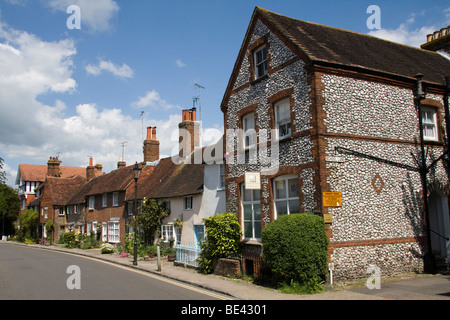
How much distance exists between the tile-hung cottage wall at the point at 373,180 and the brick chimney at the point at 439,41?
331 inches

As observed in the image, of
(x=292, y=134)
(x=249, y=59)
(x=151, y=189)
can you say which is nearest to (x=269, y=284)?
(x=292, y=134)

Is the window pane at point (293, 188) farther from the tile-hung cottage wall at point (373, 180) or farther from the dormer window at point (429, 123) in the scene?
the dormer window at point (429, 123)

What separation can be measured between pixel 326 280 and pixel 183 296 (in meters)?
4.65

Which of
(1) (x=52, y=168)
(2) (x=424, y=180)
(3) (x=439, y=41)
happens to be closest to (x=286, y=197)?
(2) (x=424, y=180)

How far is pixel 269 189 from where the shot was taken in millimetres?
15117

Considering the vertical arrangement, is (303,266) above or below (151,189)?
below

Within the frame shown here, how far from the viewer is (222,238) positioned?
53.1 feet

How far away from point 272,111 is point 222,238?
19.2 feet

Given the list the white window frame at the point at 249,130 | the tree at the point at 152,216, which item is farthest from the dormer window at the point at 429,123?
the tree at the point at 152,216

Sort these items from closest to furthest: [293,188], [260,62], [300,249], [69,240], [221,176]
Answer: [300,249] → [293,188] → [260,62] → [221,176] → [69,240]

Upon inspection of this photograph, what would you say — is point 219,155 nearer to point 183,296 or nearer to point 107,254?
point 183,296

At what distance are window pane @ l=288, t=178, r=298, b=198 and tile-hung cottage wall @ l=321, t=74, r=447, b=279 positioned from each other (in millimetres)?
1578

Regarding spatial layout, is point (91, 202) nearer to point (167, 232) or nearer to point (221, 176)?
point (167, 232)
